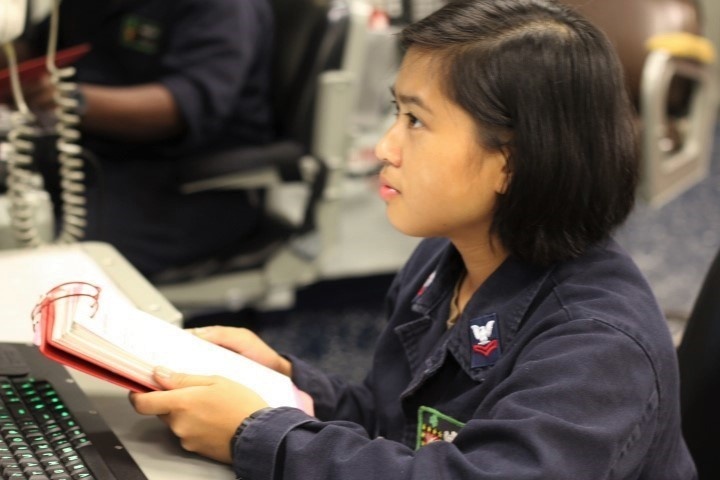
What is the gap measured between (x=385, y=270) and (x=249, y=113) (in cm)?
87

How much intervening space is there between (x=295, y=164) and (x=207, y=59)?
29 cm

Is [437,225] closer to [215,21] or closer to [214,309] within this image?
[215,21]

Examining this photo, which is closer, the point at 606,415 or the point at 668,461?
the point at 606,415

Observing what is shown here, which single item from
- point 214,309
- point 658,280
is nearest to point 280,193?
point 214,309

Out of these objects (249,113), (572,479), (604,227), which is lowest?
(249,113)

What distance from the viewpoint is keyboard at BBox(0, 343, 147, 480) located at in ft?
2.84

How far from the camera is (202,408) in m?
0.92

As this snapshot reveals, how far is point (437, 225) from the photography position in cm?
101

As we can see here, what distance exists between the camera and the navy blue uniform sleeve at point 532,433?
0.83 m

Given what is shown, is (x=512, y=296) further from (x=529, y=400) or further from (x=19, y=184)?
(x=19, y=184)

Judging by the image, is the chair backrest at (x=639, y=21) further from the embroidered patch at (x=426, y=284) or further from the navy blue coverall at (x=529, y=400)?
the navy blue coverall at (x=529, y=400)

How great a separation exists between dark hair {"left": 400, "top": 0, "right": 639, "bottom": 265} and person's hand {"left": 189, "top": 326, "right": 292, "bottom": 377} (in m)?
0.30

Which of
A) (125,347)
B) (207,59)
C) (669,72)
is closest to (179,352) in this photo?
(125,347)

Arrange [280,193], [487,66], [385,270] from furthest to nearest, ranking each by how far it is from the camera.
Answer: [385,270] → [280,193] → [487,66]
